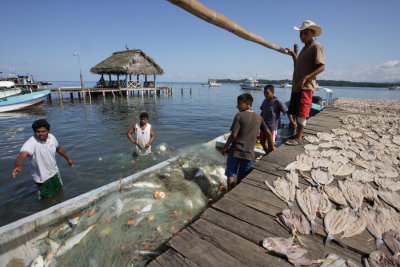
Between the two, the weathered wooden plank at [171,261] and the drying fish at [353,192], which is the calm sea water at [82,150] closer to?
the weathered wooden plank at [171,261]

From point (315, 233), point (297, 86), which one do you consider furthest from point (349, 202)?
point (297, 86)

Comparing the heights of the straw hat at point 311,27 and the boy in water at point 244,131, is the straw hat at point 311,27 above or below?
above

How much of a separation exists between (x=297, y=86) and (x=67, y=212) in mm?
5484

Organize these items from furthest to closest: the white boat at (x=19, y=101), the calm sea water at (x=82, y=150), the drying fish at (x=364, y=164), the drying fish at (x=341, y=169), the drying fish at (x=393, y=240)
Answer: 1. the white boat at (x=19, y=101)
2. the calm sea water at (x=82, y=150)
3. the drying fish at (x=364, y=164)
4. the drying fish at (x=341, y=169)
5. the drying fish at (x=393, y=240)

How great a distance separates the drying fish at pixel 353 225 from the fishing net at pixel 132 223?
238cm

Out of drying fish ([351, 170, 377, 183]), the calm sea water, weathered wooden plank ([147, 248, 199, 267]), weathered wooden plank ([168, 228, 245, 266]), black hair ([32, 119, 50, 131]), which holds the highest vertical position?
black hair ([32, 119, 50, 131])

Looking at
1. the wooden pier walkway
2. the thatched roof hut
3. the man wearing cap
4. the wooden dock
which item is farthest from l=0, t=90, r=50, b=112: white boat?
the wooden pier walkway

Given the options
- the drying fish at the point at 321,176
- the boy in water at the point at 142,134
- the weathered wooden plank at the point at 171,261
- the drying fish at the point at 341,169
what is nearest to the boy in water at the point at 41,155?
the boy in water at the point at 142,134

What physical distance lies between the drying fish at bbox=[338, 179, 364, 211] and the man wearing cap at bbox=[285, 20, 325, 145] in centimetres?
191

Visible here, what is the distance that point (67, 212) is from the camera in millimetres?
3471

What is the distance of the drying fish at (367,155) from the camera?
391 centimetres

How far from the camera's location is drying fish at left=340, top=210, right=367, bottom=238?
1981 millimetres

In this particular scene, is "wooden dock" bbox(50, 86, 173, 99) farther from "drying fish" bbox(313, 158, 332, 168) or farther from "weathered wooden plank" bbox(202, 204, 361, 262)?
"weathered wooden plank" bbox(202, 204, 361, 262)

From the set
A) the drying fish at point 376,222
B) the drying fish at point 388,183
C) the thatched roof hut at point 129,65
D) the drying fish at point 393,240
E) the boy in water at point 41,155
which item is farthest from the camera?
the thatched roof hut at point 129,65
